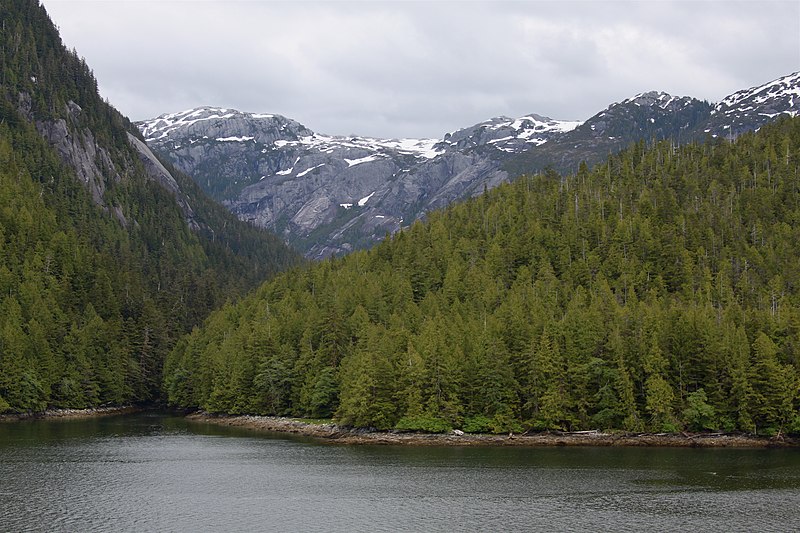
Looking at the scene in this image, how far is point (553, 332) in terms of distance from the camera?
130250mm

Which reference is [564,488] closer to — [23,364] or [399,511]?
[399,511]

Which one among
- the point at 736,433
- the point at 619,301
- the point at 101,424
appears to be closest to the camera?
the point at 736,433

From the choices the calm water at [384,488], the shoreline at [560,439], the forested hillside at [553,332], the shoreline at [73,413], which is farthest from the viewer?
the shoreline at [73,413]

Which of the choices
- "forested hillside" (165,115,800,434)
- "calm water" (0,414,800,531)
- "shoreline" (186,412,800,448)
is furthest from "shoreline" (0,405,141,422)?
"shoreline" (186,412,800,448)

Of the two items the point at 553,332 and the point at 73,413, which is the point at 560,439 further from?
the point at 73,413

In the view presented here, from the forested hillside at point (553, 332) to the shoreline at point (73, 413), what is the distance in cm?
1384

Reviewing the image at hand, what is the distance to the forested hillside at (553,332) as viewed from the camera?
120438mm

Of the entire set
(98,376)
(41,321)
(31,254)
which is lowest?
(98,376)

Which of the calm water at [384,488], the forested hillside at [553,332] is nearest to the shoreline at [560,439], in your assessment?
Result: the forested hillside at [553,332]

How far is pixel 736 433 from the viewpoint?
4594 inches

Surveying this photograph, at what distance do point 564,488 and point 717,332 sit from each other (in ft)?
190

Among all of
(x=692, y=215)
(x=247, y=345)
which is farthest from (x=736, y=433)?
(x=247, y=345)

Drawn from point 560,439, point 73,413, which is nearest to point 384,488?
point 560,439

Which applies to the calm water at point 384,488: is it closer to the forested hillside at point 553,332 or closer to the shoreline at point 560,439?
the shoreline at point 560,439
